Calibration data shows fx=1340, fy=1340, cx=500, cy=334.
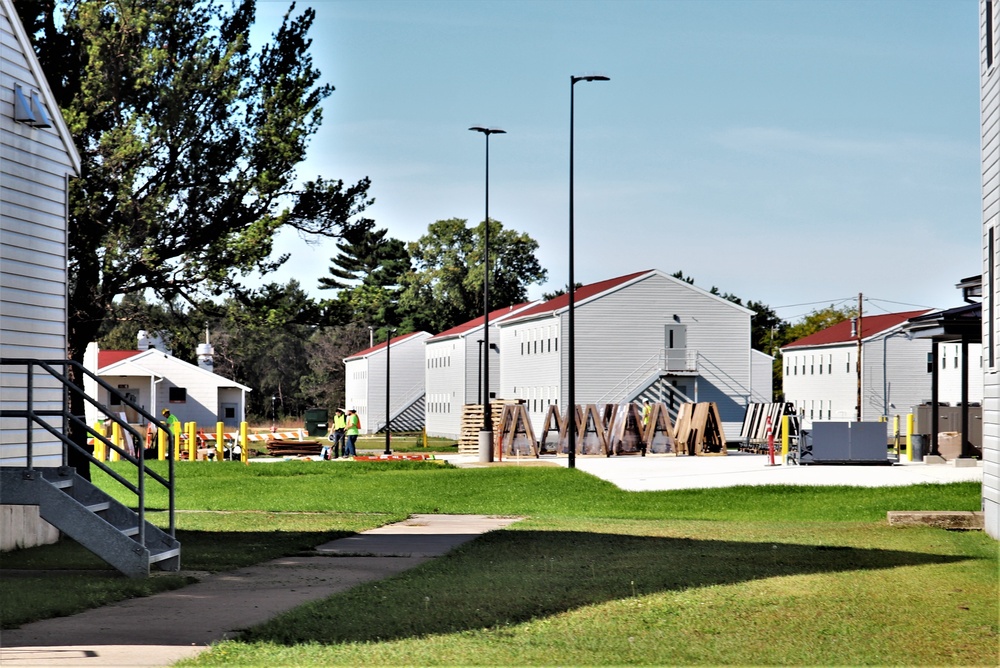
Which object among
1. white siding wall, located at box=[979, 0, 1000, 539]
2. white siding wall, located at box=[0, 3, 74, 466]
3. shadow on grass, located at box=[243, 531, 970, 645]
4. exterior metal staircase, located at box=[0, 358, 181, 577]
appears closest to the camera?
shadow on grass, located at box=[243, 531, 970, 645]

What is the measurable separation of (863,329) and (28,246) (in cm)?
7028

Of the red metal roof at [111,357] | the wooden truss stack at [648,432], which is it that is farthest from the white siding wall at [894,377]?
the red metal roof at [111,357]

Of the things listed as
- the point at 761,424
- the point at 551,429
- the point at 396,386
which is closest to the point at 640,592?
the point at 551,429

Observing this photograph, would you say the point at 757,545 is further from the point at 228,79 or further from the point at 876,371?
the point at 876,371

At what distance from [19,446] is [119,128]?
15.3 meters

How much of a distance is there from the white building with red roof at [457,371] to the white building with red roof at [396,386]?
18.7 feet

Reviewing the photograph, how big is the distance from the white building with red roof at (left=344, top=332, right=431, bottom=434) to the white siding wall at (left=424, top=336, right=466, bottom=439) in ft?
9.60

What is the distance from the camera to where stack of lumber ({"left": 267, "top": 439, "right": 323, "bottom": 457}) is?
5641 centimetres

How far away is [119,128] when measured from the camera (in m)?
30.5

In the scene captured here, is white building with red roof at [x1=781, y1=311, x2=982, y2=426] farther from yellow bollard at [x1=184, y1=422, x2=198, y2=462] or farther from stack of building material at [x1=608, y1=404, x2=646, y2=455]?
yellow bollard at [x1=184, y1=422, x2=198, y2=462]

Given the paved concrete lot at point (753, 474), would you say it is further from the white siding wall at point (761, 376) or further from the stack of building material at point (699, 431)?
the white siding wall at point (761, 376)

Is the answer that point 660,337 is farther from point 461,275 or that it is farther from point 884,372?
point 461,275

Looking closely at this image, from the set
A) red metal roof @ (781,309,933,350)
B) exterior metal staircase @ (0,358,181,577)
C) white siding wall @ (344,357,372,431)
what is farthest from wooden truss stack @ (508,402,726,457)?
white siding wall @ (344,357,372,431)

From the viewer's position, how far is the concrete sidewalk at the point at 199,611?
900cm
